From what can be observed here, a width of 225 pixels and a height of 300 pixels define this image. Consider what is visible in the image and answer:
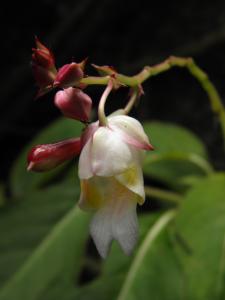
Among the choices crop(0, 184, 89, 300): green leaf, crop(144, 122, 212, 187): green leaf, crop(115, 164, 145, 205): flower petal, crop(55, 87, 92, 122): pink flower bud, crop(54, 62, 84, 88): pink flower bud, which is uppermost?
crop(54, 62, 84, 88): pink flower bud

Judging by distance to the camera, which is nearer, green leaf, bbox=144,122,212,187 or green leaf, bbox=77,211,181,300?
green leaf, bbox=77,211,181,300

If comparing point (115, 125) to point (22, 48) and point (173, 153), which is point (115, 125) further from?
point (22, 48)

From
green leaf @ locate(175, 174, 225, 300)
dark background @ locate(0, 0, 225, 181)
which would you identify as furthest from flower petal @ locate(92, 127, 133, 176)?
dark background @ locate(0, 0, 225, 181)

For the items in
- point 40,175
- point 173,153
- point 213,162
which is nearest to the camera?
point 173,153

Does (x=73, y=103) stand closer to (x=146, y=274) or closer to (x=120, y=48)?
(x=146, y=274)

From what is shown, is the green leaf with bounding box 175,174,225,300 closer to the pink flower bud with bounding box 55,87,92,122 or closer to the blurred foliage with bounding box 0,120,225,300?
the blurred foliage with bounding box 0,120,225,300

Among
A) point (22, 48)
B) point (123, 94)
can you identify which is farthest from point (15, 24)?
point (123, 94)

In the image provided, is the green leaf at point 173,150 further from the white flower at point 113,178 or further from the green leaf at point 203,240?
the white flower at point 113,178
